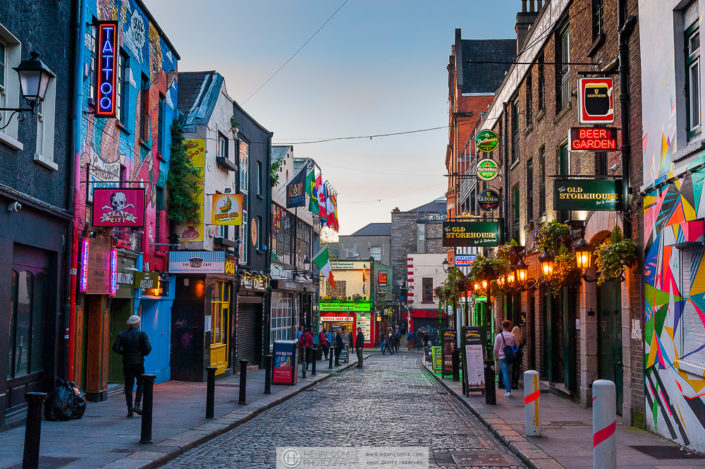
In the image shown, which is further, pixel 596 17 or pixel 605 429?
pixel 596 17

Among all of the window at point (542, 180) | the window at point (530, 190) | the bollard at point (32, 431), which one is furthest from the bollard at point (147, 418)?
the window at point (530, 190)

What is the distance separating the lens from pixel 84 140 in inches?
592

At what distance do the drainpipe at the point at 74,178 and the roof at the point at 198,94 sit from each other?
295 inches

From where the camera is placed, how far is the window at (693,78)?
34.2 ft

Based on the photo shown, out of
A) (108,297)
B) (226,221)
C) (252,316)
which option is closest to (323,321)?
(252,316)

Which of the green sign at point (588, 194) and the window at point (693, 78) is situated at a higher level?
the window at point (693, 78)

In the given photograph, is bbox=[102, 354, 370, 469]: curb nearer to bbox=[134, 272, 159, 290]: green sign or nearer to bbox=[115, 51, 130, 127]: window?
bbox=[134, 272, 159, 290]: green sign

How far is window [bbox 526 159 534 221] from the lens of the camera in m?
21.4

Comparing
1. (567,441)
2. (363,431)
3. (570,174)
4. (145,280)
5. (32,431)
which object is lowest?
(363,431)

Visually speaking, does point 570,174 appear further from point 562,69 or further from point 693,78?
point 693,78

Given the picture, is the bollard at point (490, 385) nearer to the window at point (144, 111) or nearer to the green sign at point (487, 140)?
the green sign at point (487, 140)

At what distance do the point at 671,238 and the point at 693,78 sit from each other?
7.47ft

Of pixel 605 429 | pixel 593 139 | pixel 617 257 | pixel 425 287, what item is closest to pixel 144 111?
pixel 593 139

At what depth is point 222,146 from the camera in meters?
24.4
